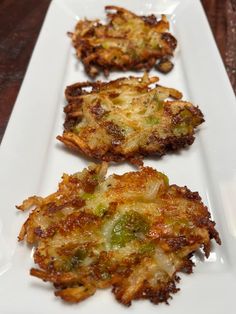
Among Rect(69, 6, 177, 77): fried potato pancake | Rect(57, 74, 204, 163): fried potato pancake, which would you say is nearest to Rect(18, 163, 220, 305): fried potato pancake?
Rect(57, 74, 204, 163): fried potato pancake

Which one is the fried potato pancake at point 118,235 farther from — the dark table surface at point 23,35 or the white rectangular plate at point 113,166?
the dark table surface at point 23,35

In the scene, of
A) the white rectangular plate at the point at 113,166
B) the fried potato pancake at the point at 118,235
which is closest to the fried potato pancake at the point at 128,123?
the white rectangular plate at the point at 113,166

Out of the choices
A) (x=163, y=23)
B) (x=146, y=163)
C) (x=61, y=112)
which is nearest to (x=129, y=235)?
(x=146, y=163)

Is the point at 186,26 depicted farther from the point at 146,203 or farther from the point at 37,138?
the point at 146,203

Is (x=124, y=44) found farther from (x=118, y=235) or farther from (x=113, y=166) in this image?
(x=118, y=235)

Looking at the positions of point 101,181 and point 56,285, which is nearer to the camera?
point 56,285

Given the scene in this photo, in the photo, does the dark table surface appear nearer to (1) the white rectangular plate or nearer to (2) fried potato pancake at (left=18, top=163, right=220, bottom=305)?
(1) the white rectangular plate

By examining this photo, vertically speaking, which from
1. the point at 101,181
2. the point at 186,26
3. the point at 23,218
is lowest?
the point at 23,218
